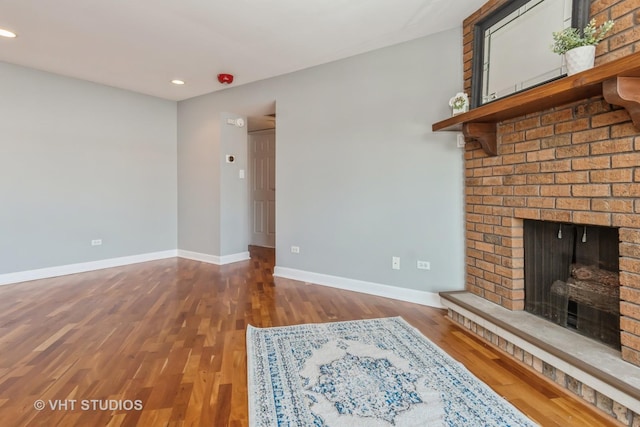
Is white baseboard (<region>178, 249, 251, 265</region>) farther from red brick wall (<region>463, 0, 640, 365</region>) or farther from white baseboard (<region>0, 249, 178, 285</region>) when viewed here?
red brick wall (<region>463, 0, 640, 365</region>)

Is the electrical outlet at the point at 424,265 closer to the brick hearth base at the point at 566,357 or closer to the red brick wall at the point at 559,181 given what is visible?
the red brick wall at the point at 559,181

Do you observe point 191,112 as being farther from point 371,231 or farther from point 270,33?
point 371,231

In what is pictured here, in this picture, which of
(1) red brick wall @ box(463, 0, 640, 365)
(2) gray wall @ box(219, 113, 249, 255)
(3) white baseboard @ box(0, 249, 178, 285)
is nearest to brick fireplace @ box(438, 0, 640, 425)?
(1) red brick wall @ box(463, 0, 640, 365)

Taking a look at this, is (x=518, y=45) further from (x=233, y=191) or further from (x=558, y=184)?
(x=233, y=191)

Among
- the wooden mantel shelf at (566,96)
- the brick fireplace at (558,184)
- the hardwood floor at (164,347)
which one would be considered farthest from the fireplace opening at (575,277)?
the wooden mantel shelf at (566,96)

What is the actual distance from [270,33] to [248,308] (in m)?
2.45

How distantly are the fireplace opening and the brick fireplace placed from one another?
78 millimetres

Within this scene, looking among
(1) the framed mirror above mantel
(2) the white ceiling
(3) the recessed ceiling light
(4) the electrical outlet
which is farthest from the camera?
(4) the electrical outlet

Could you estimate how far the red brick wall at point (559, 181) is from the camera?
155 centimetres

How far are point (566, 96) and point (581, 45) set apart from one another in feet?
0.85

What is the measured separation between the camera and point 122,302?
3.08 meters

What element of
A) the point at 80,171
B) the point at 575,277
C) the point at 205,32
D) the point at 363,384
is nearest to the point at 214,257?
the point at 80,171

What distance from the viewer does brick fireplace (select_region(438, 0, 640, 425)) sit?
155 cm

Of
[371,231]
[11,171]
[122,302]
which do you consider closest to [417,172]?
[371,231]
